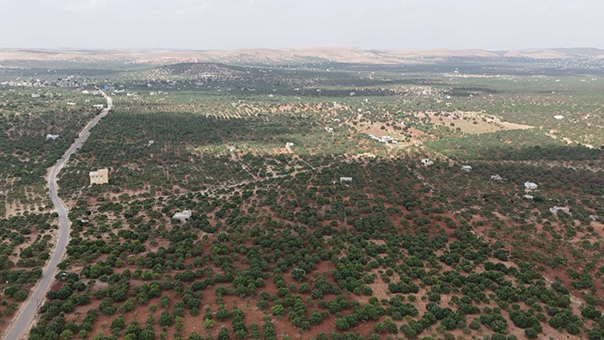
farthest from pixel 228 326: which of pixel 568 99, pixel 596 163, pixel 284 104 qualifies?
pixel 568 99

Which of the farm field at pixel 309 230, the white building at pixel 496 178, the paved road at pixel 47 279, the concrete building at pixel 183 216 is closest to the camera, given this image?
the paved road at pixel 47 279

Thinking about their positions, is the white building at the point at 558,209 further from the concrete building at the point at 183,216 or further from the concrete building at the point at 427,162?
the concrete building at the point at 183,216

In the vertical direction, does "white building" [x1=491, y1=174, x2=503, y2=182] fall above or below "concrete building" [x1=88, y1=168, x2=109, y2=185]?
below

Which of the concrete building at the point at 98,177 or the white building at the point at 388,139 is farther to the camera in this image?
the white building at the point at 388,139

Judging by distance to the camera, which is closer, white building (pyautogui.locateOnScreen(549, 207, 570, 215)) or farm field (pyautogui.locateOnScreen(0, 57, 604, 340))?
farm field (pyautogui.locateOnScreen(0, 57, 604, 340))

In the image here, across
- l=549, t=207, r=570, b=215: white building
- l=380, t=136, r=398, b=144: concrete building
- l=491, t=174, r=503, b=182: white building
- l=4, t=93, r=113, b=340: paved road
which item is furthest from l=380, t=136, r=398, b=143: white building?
l=4, t=93, r=113, b=340: paved road

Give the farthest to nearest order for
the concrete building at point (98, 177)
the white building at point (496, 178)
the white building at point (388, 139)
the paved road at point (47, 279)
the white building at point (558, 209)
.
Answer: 1. the white building at point (388, 139)
2. the white building at point (496, 178)
3. the concrete building at point (98, 177)
4. the white building at point (558, 209)
5. the paved road at point (47, 279)

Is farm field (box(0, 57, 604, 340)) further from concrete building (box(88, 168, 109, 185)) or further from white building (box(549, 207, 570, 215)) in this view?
concrete building (box(88, 168, 109, 185))

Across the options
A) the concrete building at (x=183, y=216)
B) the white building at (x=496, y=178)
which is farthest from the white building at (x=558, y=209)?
the concrete building at (x=183, y=216)
